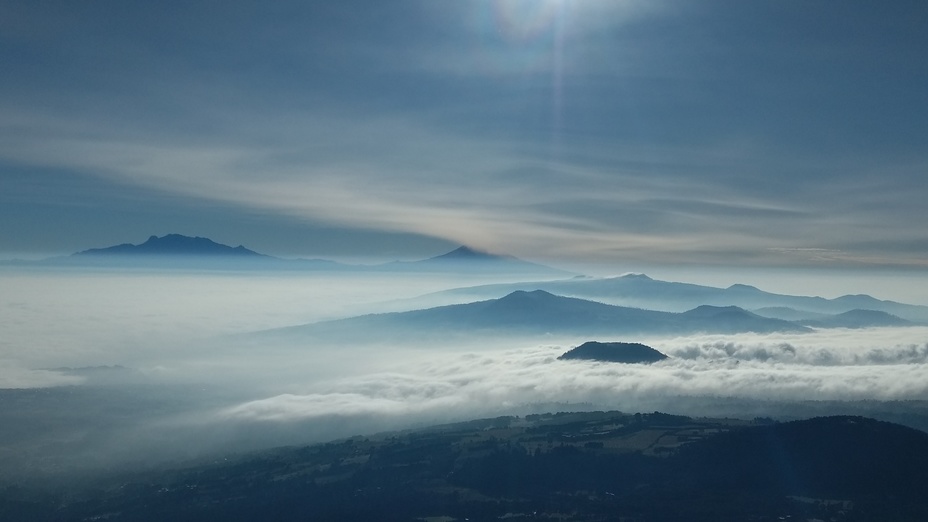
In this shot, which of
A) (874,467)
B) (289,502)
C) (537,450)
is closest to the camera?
(289,502)

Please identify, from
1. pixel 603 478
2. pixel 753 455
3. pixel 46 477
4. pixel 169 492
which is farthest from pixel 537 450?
pixel 46 477

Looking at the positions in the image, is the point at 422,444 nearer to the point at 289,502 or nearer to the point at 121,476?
the point at 289,502

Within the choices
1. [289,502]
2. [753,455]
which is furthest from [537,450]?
[289,502]

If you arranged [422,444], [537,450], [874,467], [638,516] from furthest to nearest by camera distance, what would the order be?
[422,444] < [537,450] < [874,467] < [638,516]

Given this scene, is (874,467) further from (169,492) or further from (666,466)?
(169,492)

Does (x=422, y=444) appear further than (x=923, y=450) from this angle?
Yes

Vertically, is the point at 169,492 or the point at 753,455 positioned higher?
the point at 753,455
